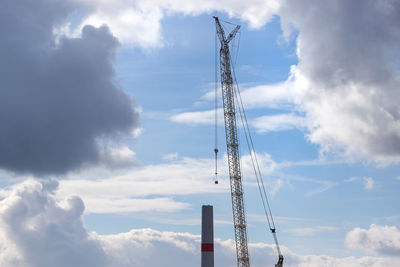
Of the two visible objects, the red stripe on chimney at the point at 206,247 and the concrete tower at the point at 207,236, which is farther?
the red stripe on chimney at the point at 206,247

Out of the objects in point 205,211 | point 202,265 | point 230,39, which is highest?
point 230,39

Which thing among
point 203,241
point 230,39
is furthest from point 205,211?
point 230,39

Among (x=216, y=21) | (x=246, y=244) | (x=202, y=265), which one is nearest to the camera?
→ (x=202, y=265)

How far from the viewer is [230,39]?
19538cm

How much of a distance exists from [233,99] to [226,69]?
41.5ft

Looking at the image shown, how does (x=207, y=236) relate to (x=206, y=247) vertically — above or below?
above

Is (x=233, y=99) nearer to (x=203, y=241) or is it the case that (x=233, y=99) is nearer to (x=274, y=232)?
(x=274, y=232)

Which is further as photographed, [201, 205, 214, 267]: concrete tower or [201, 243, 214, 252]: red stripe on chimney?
[201, 243, 214, 252]: red stripe on chimney

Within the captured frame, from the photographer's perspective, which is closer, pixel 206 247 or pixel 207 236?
pixel 206 247

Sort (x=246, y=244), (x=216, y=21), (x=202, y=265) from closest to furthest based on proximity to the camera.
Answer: (x=202, y=265) < (x=246, y=244) < (x=216, y=21)

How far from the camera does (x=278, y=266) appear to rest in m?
186

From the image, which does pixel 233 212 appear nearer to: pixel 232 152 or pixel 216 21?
pixel 232 152

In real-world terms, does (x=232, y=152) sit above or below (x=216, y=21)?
below

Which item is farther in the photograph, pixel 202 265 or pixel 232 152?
pixel 232 152
